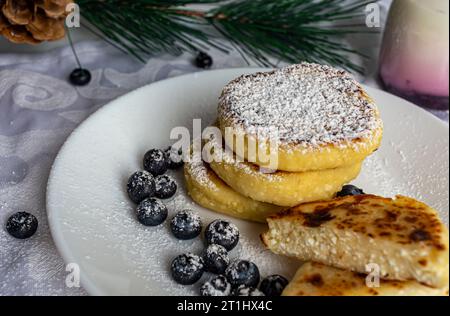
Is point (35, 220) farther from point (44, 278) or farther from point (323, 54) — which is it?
point (323, 54)

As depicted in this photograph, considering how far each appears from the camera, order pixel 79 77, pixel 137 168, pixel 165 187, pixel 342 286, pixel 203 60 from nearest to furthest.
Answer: pixel 342 286 < pixel 165 187 < pixel 137 168 < pixel 79 77 < pixel 203 60

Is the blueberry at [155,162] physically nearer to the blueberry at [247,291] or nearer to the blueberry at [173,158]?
the blueberry at [173,158]

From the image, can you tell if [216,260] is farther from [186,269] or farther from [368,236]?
[368,236]

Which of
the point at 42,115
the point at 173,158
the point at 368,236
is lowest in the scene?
the point at 42,115

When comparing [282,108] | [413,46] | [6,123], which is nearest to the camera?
[282,108]

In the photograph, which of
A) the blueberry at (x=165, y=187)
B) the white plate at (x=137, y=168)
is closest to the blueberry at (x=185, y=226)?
the white plate at (x=137, y=168)

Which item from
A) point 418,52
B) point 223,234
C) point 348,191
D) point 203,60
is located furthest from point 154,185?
point 418,52

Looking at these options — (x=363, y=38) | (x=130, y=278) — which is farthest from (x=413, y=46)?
(x=130, y=278)
